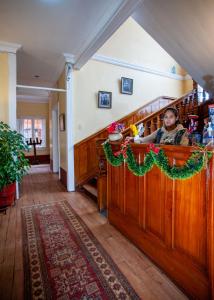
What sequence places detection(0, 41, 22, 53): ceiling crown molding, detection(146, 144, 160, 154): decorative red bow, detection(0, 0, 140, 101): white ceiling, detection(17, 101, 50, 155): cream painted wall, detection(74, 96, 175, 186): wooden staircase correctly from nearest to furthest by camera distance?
detection(146, 144, 160, 154): decorative red bow, detection(0, 0, 140, 101): white ceiling, detection(0, 41, 22, 53): ceiling crown molding, detection(74, 96, 175, 186): wooden staircase, detection(17, 101, 50, 155): cream painted wall

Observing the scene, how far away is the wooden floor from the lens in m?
1.47

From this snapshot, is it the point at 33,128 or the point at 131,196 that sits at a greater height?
the point at 33,128

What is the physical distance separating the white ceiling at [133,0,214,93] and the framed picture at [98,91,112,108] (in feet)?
5.60

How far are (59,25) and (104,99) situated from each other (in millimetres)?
1861

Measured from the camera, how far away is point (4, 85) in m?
3.51

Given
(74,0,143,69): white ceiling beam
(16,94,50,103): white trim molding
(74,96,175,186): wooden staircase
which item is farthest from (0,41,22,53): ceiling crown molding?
(16,94,50,103): white trim molding

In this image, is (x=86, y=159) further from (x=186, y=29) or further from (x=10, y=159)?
(x=186, y=29)

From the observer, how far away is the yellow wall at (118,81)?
423cm

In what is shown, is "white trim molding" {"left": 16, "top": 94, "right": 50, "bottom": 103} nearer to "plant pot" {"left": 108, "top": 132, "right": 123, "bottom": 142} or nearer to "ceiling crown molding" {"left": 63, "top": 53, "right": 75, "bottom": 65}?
"ceiling crown molding" {"left": 63, "top": 53, "right": 75, "bottom": 65}

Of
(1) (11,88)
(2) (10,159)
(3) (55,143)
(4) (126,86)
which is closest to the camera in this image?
(2) (10,159)

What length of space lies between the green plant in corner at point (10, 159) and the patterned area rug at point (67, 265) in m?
0.77

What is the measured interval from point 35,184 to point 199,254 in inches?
167

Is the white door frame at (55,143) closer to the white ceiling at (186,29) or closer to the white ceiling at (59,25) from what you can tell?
the white ceiling at (59,25)

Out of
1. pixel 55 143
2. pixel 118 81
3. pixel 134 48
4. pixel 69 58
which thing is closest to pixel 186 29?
pixel 118 81
